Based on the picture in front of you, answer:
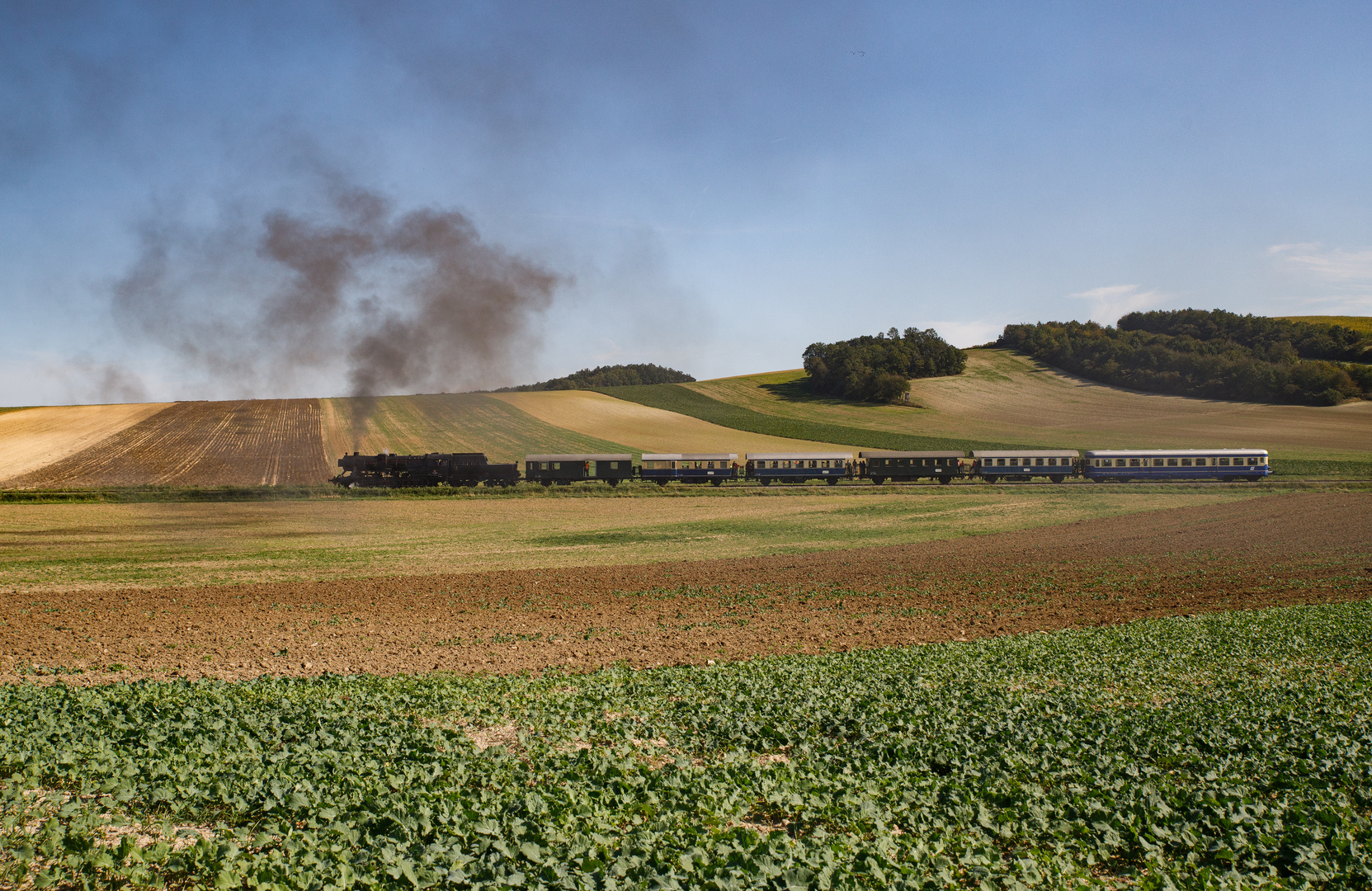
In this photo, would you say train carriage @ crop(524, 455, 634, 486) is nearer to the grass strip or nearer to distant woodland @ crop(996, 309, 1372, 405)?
the grass strip

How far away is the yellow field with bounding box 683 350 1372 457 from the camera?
3241 inches

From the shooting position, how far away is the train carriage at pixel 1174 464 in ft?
219

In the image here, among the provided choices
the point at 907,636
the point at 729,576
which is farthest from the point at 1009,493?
the point at 907,636

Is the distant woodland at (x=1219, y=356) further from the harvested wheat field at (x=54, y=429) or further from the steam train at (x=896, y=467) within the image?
the harvested wheat field at (x=54, y=429)

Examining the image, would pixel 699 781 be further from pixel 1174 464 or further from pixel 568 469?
pixel 1174 464

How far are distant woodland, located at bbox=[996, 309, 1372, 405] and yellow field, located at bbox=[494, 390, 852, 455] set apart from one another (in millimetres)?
55884

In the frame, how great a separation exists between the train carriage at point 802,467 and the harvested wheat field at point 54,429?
6013 centimetres

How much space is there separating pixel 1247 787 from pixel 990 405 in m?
104

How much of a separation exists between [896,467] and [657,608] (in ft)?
166

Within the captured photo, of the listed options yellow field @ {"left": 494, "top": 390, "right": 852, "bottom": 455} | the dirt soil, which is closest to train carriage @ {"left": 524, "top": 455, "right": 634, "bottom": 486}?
yellow field @ {"left": 494, "top": 390, "right": 852, "bottom": 455}

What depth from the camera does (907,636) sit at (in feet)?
63.6

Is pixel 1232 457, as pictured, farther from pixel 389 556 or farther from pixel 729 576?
pixel 389 556

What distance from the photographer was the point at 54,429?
75.3 meters

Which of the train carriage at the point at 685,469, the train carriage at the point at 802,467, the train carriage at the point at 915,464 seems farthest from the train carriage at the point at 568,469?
the train carriage at the point at 915,464
